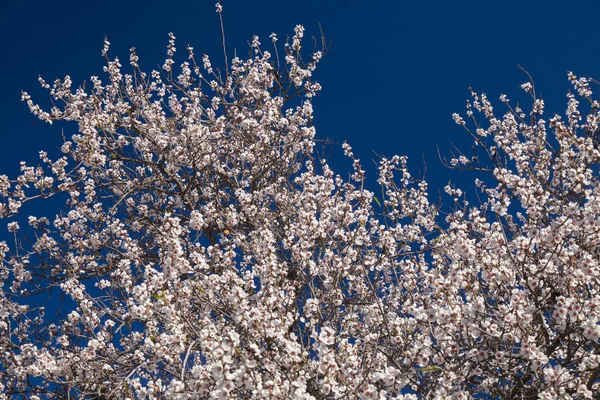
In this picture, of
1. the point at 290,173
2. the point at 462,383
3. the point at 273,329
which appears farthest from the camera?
the point at 290,173

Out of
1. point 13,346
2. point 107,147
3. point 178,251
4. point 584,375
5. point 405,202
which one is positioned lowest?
point 584,375

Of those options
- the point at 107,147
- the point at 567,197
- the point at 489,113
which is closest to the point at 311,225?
the point at 567,197

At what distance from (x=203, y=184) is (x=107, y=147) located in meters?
1.58

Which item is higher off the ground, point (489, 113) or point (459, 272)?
point (489, 113)

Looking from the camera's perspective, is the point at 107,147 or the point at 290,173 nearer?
the point at 107,147

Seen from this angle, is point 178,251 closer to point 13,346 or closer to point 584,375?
point 584,375

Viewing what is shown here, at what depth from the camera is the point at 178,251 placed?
5.00 metres

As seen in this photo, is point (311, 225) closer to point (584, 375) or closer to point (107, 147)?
point (584, 375)

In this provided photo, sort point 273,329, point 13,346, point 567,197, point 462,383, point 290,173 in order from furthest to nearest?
point 290,173, point 13,346, point 567,197, point 462,383, point 273,329

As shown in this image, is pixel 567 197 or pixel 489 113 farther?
pixel 489 113

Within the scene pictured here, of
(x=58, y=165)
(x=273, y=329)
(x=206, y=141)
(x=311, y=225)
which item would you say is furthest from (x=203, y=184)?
(x=273, y=329)

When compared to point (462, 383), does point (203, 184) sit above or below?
above

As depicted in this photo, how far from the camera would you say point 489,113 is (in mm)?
9555

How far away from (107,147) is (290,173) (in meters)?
2.93
